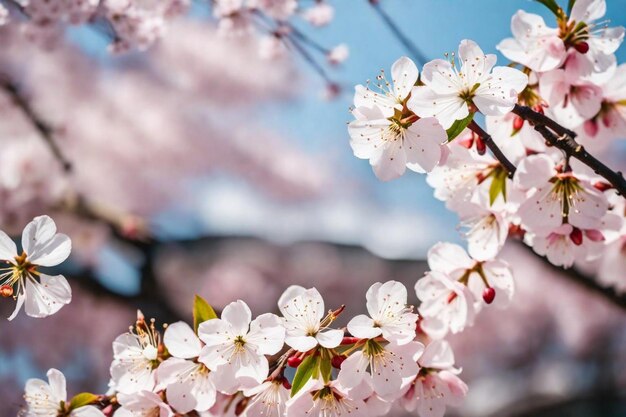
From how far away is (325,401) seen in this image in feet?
2.28

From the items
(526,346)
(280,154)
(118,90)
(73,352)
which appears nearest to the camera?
(73,352)

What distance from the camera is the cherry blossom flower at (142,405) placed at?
0.70 meters

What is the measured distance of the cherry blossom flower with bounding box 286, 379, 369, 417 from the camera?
670 mm

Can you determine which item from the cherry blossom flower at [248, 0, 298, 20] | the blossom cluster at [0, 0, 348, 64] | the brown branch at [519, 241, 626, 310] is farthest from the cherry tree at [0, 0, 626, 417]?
the cherry blossom flower at [248, 0, 298, 20]

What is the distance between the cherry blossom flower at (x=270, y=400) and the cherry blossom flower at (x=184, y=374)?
0.05 meters

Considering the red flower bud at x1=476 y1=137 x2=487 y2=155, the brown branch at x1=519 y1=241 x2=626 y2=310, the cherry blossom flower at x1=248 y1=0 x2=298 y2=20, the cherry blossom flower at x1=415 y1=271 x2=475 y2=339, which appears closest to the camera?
the red flower bud at x1=476 y1=137 x2=487 y2=155

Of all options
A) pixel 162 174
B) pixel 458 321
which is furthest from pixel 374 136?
pixel 162 174

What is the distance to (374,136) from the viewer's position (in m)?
0.70

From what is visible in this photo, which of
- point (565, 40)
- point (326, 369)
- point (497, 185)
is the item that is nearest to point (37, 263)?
point (326, 369)

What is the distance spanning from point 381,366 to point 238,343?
16cm

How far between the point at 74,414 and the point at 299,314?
301mm

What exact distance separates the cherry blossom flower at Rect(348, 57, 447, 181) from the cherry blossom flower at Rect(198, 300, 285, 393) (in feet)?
0.71

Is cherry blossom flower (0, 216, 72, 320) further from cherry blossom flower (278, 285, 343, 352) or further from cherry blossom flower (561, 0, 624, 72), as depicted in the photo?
cherry blossom flower (561, 0, 624, 72)

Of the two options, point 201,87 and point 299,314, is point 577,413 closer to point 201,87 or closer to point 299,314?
point 299,314
